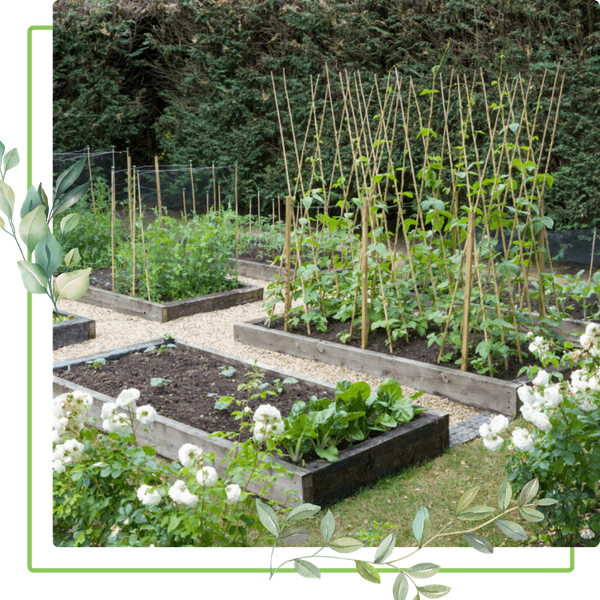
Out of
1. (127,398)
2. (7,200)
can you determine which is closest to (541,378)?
(127,398)

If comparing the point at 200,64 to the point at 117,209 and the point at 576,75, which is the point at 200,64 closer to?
the point at 117,209

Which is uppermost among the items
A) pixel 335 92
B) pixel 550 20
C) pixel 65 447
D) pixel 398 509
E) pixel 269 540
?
pixel 550 20

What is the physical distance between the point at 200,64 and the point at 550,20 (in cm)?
486

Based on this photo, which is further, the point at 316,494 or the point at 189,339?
the point at 189,339

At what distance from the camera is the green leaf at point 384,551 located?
166cm

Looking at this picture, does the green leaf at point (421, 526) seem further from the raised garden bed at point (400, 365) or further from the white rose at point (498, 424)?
the raised garden bed at point (400, 365)

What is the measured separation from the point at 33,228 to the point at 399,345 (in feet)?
8.78

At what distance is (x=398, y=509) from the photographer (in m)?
2.40

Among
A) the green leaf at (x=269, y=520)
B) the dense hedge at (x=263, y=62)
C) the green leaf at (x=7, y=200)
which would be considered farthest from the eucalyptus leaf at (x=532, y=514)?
the dense hedge at (x=263, y=62)

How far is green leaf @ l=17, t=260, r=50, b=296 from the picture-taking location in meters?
1.74

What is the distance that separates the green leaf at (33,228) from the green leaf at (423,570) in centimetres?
127

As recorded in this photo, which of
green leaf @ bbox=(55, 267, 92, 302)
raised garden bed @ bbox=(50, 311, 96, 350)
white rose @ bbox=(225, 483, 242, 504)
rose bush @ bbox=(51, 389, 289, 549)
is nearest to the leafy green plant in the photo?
rose bush @ bbox=(51, 389, 289, 549)

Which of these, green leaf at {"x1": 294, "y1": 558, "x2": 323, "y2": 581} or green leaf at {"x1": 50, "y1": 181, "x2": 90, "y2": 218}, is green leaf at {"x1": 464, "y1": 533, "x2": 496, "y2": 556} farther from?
green leaf at {"x1": 50, "y1": 181, "x2": 90, "y2": 218}

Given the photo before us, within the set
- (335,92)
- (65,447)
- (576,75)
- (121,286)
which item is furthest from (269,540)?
(335,92)
